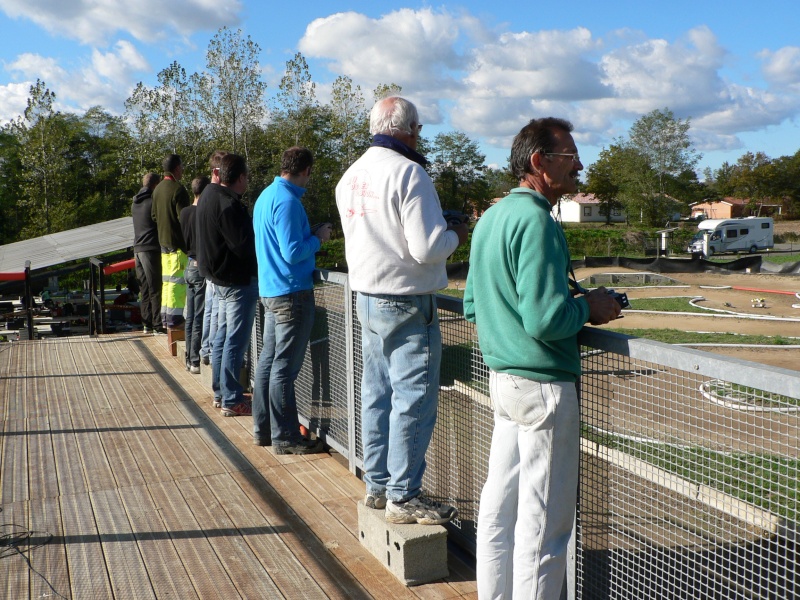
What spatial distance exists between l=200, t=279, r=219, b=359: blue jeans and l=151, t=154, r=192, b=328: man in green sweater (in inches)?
51.2

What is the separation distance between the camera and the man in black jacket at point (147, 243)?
26.8ft

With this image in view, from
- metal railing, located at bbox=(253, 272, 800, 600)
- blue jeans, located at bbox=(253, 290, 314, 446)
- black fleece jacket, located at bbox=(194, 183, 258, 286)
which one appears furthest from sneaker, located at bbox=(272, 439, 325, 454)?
black fleece jacket, located at bbox=(194, 183, 258, 286)

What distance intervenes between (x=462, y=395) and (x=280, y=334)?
141 cm

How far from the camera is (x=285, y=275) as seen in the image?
13.9 feet

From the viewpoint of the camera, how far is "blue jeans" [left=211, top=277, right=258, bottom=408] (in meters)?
5.12

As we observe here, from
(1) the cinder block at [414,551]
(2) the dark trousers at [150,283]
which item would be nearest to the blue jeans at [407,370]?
(1) the cinder block at [414,551]

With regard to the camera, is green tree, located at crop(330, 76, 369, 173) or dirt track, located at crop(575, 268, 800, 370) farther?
green tree, located at crop(330, 76, 369, 173)

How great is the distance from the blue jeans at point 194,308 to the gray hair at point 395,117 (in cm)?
364

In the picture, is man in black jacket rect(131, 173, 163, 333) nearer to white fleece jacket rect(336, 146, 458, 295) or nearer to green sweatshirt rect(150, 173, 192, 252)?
green sweatshirt rect(150, 173, 192, 252)

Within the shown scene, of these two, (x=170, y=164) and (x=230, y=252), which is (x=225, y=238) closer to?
(x=230, y=252)

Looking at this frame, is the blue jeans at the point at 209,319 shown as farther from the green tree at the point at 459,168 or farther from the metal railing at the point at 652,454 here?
the green tree at the point at 459,168

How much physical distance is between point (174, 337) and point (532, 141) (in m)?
6.19

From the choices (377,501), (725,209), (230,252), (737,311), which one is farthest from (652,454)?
(725,209)

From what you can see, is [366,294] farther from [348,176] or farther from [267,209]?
[267,209]
